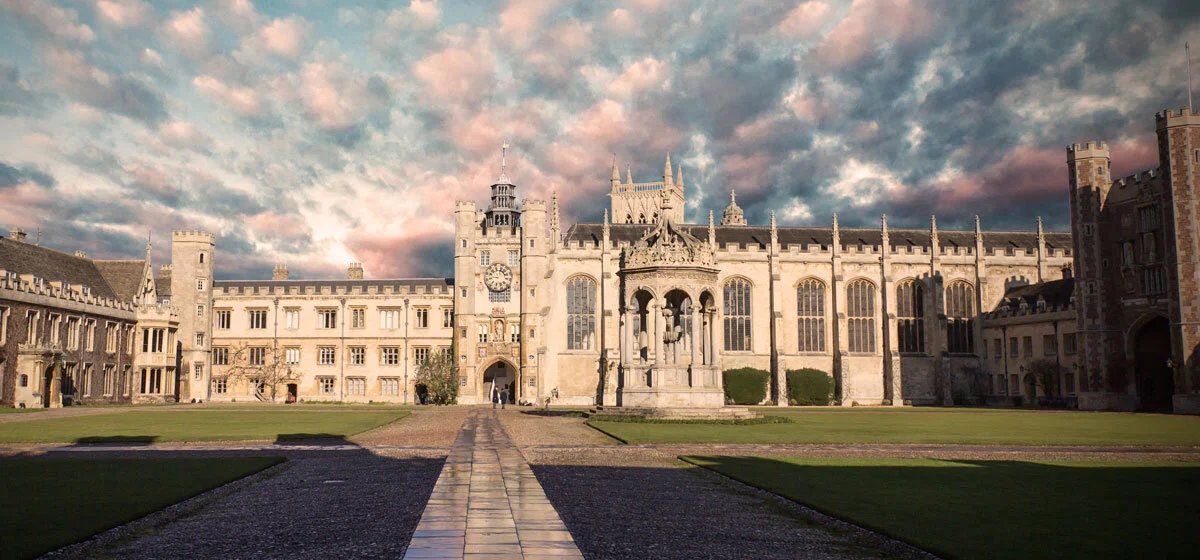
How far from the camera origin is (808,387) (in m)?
61.2

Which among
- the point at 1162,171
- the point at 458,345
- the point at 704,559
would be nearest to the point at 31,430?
the point at 704,559

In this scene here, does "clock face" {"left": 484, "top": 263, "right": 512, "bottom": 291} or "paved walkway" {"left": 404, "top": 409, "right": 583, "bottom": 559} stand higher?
"clock face" {"left": 484, "top": 263, "right": 512, "bottom": 291}

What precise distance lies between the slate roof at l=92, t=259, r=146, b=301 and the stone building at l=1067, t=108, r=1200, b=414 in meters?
65.8

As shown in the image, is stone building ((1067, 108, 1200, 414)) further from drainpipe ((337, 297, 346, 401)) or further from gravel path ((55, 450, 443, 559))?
drainpipe ((337, 297, 346, 401))

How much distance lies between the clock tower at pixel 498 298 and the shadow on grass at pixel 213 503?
43.7 metres

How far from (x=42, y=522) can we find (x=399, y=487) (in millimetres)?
5119

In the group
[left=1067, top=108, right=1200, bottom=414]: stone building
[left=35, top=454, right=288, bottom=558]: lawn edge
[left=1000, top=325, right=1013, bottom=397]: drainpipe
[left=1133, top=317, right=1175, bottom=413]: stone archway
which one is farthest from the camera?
[left=1000, top=325, right=1013, bottom=397]: drainpipe

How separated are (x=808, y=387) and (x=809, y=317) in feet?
20.0

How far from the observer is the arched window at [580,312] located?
63.3 metres

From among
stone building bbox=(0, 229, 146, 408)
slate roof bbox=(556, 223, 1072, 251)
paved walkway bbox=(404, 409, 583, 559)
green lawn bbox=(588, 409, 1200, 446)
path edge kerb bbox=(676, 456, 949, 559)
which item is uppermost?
slate roof bbox=(556, 223, 1072, 251)

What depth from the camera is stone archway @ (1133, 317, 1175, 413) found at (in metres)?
49.8

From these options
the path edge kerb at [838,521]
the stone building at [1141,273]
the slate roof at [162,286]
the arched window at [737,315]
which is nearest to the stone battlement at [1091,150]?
the stone building at [1141,273]

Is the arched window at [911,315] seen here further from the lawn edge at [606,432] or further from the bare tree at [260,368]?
the bare tree at [260,368]

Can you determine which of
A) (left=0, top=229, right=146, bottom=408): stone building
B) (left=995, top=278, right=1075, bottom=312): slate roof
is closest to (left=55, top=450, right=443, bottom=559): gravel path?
(left=0, top=229, right=146, bottom=408): stone building
